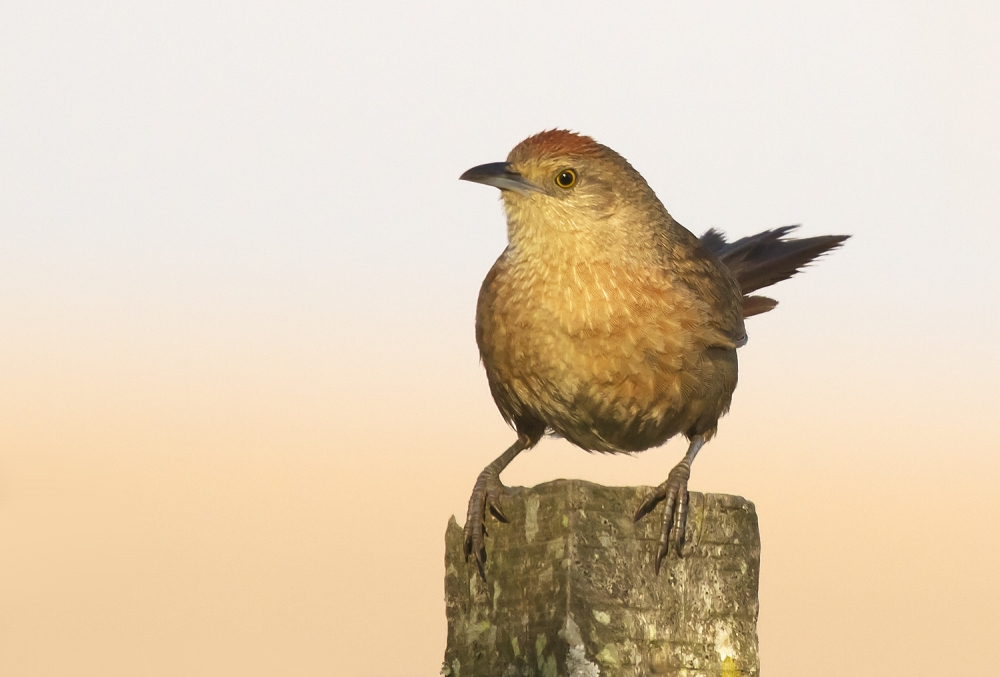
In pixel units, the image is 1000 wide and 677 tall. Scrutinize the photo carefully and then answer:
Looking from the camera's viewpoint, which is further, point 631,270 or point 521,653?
point 631,270

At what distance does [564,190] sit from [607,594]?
8.19 ft

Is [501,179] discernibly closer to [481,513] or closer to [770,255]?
[481,513]

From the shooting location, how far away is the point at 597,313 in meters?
5.29

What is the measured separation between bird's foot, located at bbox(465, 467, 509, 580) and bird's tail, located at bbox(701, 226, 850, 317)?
329 cm

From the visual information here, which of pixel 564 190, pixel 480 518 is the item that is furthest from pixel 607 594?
pixel 564 190

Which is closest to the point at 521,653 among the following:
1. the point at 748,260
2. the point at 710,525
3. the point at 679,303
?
the point at 710,525

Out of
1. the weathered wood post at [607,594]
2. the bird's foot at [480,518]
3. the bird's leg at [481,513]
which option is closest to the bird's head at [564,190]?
the bird's leg at [481,513]

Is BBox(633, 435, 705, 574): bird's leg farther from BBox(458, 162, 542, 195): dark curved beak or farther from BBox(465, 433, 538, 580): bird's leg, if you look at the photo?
BBox(458, 162, 542, 195): dark curved beak

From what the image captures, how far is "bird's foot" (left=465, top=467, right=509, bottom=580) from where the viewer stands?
4258 mm

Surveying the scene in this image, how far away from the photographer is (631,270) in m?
5.52

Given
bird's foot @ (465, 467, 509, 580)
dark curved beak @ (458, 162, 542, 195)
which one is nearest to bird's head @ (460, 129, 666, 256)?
dark curved beak @ (458, 162, 542, 195)

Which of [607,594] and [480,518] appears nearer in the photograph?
[607,594]

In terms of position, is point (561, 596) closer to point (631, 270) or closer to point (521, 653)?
point (521, 653)

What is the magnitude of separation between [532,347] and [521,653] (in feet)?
5.77
